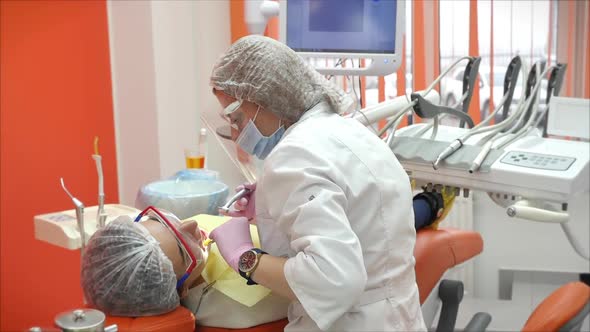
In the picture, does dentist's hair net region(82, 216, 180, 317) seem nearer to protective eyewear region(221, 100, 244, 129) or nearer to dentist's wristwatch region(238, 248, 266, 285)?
dentist's wristwatch region(238, 248, 266, 285)

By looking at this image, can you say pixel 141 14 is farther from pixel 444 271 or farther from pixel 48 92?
pixel 444 271

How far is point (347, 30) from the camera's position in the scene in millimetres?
2387

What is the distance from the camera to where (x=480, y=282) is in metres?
3.69

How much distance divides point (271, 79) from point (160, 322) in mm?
545

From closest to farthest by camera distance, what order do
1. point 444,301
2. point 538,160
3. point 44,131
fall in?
1. point 538,160
2. point 444,301
3. point 44,131

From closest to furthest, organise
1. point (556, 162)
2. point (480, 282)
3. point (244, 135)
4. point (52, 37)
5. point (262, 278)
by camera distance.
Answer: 1. point (262, 278)
2. point (244, 135)
3. point (556, 162)
4. point (52, 37)
5. point (480, 282)

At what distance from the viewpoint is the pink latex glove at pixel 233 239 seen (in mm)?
1532

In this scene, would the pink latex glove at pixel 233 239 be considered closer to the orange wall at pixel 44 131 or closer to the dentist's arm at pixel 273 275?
the dentist's arm at pixel 273 275

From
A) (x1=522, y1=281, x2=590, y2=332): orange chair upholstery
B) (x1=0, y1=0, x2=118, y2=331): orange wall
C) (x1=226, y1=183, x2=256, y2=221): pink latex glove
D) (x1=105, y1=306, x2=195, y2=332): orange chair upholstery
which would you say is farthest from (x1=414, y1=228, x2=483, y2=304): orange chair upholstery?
(x1=0, y1=0, x2=118, y2=331): orange wall

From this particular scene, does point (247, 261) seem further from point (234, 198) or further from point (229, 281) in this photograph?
point (234, 198)

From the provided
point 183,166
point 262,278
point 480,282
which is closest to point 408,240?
point 262,278

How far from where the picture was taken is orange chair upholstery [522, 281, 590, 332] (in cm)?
163

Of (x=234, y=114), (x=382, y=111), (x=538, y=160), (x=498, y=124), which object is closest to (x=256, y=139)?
(x=234, y=114)

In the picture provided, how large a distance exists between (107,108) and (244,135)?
178cm
